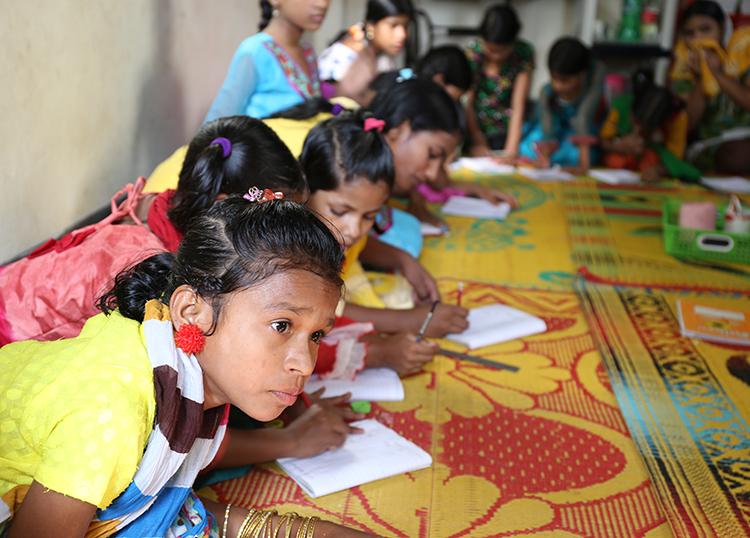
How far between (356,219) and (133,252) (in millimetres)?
554

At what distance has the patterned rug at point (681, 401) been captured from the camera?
1075 millimetres

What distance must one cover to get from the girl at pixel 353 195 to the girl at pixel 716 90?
292cm

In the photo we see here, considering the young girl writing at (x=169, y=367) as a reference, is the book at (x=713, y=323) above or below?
below

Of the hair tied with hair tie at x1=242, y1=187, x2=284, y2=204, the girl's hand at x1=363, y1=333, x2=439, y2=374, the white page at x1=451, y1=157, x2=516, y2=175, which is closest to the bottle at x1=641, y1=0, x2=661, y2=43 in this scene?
the white page at x1=451, y1=157, x2=516, y2=175

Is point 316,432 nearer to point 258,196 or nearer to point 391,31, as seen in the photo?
point 258,196

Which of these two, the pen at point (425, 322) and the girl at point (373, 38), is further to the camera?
the girl at point (373, 38)

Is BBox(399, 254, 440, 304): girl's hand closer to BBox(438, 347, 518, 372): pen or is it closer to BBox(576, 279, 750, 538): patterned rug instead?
BBox(438, 347, 518, 372): pen

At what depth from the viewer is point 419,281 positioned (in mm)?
1936

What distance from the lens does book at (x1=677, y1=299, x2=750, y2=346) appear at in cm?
168

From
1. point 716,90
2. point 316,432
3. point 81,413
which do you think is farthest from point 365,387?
point 716,90

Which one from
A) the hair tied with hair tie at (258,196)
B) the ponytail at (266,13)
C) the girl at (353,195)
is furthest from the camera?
the ponytail at (266,13)

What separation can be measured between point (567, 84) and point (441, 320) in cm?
262

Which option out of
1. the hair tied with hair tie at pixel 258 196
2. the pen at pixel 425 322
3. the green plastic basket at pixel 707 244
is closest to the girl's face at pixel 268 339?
the hair tied with hair tie at pixel 258 196

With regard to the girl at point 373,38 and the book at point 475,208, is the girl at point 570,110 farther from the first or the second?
the girl at point 373,38
